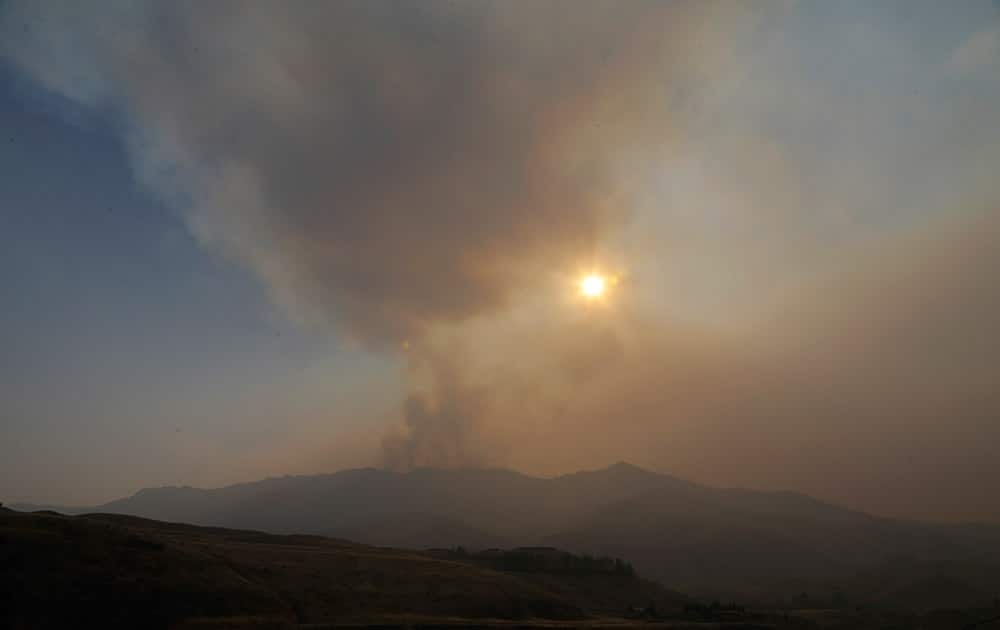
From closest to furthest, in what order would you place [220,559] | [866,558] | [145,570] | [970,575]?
1. [145,570]
2. [220,559]
3. [970,575]
4. [866,558]

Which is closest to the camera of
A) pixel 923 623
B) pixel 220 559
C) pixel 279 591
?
pixel 279 591

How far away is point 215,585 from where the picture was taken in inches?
1676

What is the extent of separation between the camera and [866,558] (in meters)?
181

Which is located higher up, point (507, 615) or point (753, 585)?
point (753, 585)

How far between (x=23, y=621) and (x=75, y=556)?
7418mm

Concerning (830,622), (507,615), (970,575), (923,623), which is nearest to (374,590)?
(507,615)

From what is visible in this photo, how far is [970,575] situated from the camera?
396ft

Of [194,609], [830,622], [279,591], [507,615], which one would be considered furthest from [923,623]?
[194,609]

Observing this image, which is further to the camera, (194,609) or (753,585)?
(753,585)

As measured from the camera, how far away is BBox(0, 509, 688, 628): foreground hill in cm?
3606

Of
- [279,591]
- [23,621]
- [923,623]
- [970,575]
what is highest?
[970,575]

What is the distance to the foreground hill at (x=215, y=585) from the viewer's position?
36.1 m

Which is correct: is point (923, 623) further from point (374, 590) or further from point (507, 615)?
point (374, 590)

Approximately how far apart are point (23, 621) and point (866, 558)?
216 meters
